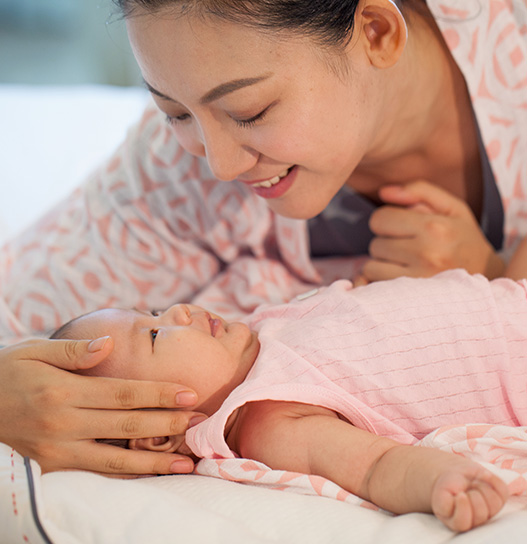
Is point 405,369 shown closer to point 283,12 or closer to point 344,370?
point 344,370

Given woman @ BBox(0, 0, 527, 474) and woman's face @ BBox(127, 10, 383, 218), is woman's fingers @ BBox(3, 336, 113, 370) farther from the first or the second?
woman's face @ BBox(127, 10, 383, 218)

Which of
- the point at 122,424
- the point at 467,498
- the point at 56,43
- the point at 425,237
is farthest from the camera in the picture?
the point at 56,43

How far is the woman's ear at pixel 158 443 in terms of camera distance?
985mm

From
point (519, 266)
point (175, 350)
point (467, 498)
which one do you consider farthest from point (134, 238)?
point (467, 498)

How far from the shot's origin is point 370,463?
857 millimetres

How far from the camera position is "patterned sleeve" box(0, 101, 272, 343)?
1.52 meters

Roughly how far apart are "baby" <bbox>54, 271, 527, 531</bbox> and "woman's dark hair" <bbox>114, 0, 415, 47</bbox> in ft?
1.37

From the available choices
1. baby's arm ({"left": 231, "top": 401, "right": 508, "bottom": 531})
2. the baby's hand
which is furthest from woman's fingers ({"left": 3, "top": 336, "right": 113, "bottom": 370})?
the baby's hand

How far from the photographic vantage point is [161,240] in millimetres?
1581

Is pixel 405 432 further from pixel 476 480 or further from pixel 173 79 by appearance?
pixel 173 79

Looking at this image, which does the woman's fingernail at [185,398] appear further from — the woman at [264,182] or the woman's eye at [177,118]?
the woman's eye at [177,118]

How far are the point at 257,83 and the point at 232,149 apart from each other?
0.12 m

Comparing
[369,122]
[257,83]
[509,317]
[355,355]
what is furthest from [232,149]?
[509,317]

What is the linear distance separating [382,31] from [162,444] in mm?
750
